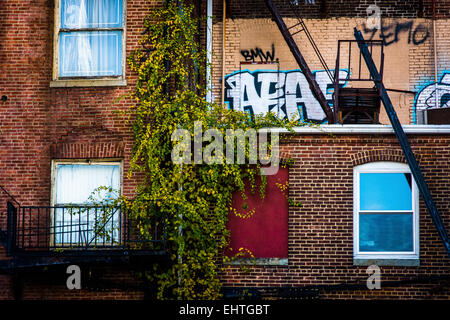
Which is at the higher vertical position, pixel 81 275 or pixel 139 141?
pixel 139 141

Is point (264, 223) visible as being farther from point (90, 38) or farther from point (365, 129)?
point (90, 38)

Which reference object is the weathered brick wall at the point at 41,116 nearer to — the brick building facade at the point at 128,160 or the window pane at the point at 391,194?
the brick building facade at the point at 128,160

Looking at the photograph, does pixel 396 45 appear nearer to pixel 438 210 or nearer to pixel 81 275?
pixel 438 210

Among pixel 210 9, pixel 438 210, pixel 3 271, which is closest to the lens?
pixel 3 271

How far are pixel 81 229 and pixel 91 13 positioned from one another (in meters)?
4.35

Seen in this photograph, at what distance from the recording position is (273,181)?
11.6 meters

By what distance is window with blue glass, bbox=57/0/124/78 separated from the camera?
1198 cm

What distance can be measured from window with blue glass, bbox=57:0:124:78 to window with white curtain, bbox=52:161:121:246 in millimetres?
1854

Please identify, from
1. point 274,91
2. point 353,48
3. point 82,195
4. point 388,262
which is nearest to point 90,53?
point 82,195

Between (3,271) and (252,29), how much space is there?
793cm

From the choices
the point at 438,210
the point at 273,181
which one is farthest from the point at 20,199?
the point at 438,210

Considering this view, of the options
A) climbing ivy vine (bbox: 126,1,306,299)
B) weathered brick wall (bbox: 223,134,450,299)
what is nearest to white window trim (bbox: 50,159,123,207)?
climbing ivy vine (bbox: 126,1,306,299)

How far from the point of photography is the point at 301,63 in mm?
13461
